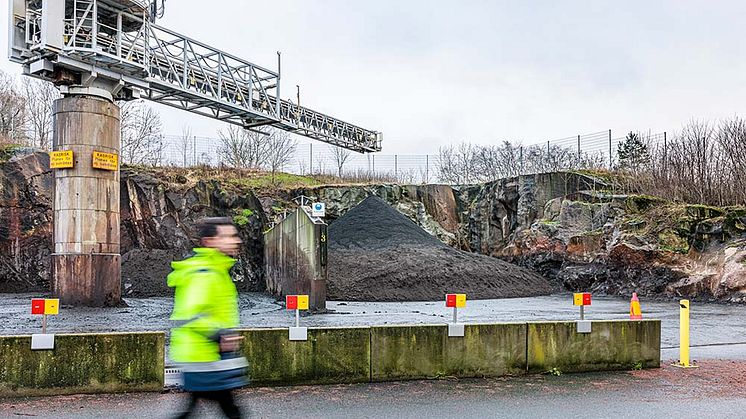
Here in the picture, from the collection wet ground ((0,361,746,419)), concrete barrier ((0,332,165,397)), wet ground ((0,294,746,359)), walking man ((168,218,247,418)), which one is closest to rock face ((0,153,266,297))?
wet ground ((0,294,746,359))

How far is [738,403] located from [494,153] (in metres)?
62.4

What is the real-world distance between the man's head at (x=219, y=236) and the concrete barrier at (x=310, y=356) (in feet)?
11.8

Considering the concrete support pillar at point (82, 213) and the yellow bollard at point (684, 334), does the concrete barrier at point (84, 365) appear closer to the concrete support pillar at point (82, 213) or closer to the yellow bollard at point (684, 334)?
the yellow bollard at point (684, 334)

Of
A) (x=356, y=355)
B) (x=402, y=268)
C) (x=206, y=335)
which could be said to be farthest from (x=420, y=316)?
(x=206, y=335)

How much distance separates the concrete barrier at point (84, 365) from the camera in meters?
7.88

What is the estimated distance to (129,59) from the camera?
81.0 ft

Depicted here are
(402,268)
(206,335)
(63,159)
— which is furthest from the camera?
(402,268)

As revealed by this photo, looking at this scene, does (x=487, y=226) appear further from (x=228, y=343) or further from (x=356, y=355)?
(x=228, y=343)

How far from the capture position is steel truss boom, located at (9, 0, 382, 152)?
2294cm

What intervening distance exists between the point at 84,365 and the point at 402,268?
70.4 feet

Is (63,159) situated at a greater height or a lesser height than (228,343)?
greater

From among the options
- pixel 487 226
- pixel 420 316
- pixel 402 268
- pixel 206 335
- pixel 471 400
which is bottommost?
pixel 420 316

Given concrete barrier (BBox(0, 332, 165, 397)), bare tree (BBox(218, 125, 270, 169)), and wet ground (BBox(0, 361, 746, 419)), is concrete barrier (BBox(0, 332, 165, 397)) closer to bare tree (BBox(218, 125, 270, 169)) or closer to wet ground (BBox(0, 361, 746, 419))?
wet ground (BBox(0, 361, 746, 419))

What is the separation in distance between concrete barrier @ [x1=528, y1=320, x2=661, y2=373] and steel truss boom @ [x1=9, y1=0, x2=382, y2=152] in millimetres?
19174
